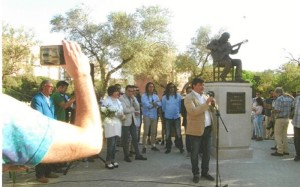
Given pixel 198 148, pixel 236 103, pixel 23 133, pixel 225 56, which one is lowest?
pixel 198 148

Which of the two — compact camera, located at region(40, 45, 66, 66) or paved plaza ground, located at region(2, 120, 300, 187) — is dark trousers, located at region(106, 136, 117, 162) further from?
compact camera, located at region(40, 45, 66, 66)

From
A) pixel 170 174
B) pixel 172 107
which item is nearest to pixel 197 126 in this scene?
pixel 170 174

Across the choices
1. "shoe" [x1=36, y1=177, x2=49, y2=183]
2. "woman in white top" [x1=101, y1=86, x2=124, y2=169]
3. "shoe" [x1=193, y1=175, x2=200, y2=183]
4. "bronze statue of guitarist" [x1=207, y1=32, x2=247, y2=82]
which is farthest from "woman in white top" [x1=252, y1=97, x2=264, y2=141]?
"shoe" [x1=36, y1=177, x2=49, y2=183]

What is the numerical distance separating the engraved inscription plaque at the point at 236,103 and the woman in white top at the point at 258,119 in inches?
175

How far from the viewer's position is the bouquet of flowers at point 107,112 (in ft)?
26.8

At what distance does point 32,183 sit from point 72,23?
31259 mm

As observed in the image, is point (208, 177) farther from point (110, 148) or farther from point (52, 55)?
point (52, 55)

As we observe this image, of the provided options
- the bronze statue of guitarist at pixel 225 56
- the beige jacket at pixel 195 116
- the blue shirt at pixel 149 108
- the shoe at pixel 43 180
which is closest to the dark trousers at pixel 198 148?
the beige jacket at pixel 195 116

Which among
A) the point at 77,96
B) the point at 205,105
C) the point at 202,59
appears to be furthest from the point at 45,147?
the point at 202,59

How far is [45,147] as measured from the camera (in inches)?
41.1

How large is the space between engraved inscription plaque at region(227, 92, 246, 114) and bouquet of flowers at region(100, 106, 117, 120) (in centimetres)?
288

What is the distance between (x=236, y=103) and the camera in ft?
30.6

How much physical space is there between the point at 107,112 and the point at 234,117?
3197mm

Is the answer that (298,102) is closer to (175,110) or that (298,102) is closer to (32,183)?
(175,110)
